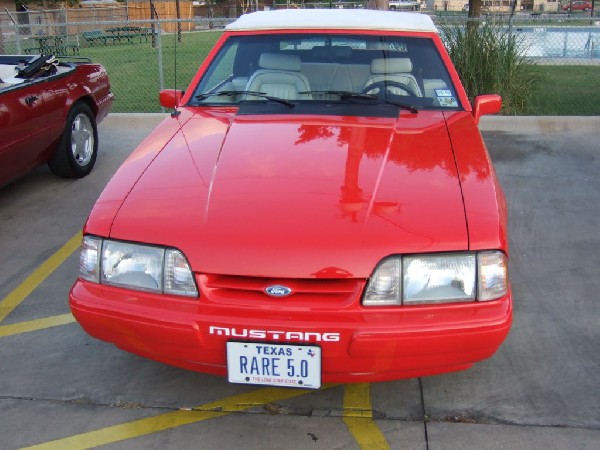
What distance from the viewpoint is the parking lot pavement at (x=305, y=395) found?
8.99 ft

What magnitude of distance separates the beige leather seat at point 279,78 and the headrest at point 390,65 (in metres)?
0.43

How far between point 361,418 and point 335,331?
0.68 m

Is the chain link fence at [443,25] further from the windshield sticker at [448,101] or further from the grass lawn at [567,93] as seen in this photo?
the windshield sticker at [448,101]

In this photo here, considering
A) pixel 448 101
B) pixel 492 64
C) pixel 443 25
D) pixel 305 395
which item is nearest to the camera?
pixel 305 395

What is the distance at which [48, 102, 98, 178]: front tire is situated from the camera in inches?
242

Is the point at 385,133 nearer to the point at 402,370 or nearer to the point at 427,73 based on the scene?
the point at 427,73

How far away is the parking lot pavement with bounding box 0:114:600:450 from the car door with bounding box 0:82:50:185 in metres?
1.10

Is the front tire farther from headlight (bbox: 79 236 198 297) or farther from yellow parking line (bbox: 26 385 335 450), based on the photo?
yellow parking line (bbox: 26 385 335 450)

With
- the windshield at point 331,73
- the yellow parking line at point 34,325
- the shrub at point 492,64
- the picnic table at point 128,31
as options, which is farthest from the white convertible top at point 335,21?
the picnic table at point 128,31

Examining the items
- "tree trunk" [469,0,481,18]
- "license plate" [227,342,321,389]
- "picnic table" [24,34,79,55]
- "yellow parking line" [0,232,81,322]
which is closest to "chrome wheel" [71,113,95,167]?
"yellow parking line" [0,232,81,322]

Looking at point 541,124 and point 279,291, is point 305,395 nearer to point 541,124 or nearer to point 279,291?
point 279,291

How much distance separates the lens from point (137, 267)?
2.59 meters

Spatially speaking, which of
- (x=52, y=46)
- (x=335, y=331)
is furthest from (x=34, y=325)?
(x=52, y=46)

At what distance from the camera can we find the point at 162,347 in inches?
100
